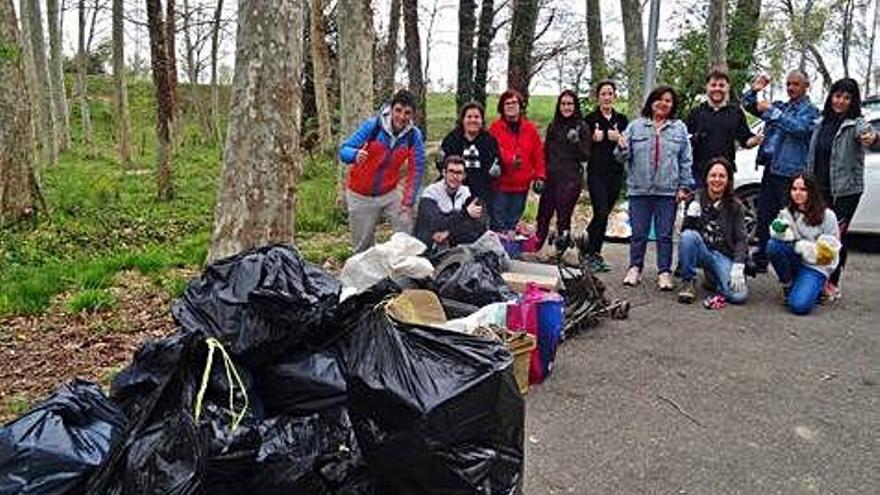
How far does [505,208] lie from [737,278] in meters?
2.07

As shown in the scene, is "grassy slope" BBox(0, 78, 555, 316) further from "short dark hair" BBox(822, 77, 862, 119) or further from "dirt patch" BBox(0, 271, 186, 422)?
"short dark hair" BBox(822, 77, 862, 119)

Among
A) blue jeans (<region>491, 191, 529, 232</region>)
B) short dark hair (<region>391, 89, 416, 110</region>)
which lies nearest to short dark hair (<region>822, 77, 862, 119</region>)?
blue jeans (<region>491, 191, 529, 232</region>)

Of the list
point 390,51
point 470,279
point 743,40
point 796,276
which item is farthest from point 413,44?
point 470,279

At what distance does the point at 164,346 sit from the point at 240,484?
570 mm

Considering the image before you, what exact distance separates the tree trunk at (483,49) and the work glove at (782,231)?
896 cm

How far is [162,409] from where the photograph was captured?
255 centimetres

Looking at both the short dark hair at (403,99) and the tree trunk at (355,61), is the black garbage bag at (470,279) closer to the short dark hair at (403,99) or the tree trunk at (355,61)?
the short dark hair at (403,99)

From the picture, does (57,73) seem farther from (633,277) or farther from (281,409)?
(281,409)

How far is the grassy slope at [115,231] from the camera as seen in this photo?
22.1ft

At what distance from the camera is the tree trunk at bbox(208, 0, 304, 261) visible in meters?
5.39

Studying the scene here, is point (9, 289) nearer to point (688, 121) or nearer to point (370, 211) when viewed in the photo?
point (370, 211)

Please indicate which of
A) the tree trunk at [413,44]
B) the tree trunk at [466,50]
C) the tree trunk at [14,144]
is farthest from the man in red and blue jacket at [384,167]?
the tree trunk at [466,50]

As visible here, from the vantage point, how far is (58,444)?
2.41 meters

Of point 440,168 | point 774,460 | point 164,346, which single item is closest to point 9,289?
point 440,168
